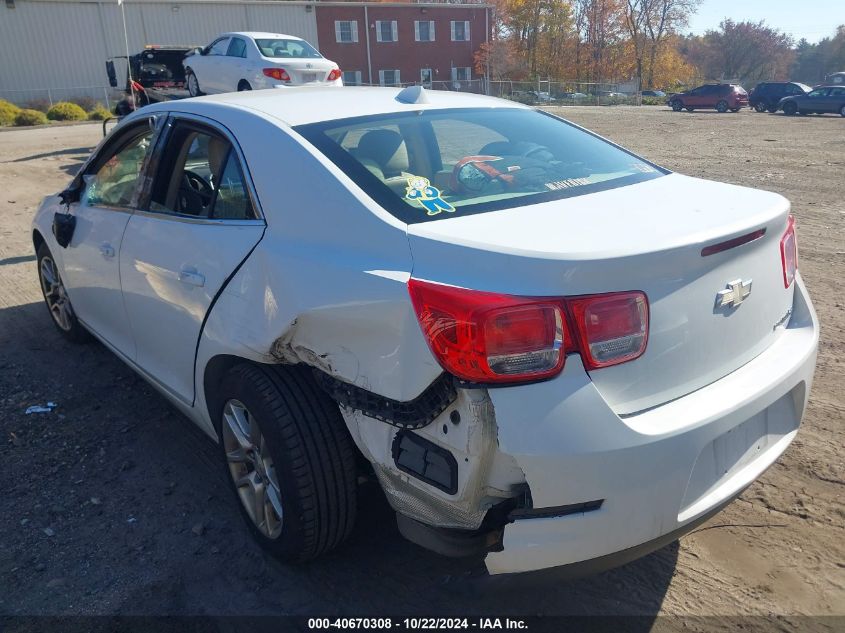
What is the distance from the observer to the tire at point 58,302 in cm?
500

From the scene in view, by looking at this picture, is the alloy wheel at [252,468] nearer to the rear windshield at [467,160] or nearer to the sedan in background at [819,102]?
the rear windshield at [467,160]

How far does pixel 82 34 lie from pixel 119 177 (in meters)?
44.9

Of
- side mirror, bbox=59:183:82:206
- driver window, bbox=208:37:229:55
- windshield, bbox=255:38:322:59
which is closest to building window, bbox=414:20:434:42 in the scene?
driver window, bbox=208:37:229:55


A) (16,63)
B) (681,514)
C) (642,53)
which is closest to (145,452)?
(681,514)

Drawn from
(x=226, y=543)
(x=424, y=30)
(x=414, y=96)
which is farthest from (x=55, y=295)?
(x=424, y=30)

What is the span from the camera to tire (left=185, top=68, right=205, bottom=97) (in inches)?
682

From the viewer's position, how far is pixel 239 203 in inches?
117

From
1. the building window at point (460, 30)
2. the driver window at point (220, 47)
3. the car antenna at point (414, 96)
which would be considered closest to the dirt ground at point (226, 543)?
the car antenna at point (414, 96)

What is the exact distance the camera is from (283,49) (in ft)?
51.2

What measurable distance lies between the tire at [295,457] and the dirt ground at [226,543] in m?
0.23

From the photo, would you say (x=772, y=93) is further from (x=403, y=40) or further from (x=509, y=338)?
(x=509, y=338)

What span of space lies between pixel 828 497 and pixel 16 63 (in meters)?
47.2

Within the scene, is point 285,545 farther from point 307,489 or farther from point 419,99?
point 419,99

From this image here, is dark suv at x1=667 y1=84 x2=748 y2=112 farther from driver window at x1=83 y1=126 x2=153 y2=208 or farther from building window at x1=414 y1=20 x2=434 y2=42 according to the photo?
driver window at x1=83 y1=126 x2=153 y2=208
